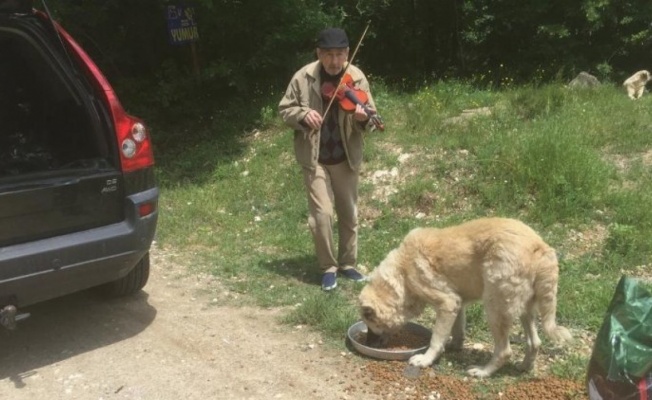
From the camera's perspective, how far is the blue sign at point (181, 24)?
10.7 m

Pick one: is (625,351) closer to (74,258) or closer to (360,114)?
(360,114)

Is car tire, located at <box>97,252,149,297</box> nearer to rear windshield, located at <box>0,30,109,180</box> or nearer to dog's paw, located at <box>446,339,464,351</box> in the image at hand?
rear windshield, located at <box>0,30,109,180</box>

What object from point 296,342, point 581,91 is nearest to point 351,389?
point 296,342

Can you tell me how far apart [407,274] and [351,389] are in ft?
2.66

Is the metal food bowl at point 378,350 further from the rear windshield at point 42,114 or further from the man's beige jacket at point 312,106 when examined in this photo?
the rear windshield at point 42,114

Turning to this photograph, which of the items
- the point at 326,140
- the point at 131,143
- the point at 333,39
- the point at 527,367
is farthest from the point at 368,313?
the point at 333,39

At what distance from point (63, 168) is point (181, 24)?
265 inches

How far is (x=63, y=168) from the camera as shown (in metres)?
4.58

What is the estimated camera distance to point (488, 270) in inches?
162

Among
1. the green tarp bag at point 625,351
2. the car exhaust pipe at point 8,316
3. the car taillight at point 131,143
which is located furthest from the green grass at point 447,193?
the car exhaust pipe at point 8,316

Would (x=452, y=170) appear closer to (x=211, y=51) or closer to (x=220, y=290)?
(x=220, y=290)

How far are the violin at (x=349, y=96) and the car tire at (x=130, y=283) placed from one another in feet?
6.29

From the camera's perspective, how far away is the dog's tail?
13.1ft

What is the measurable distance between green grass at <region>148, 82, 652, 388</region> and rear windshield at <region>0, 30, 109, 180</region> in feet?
5.95
